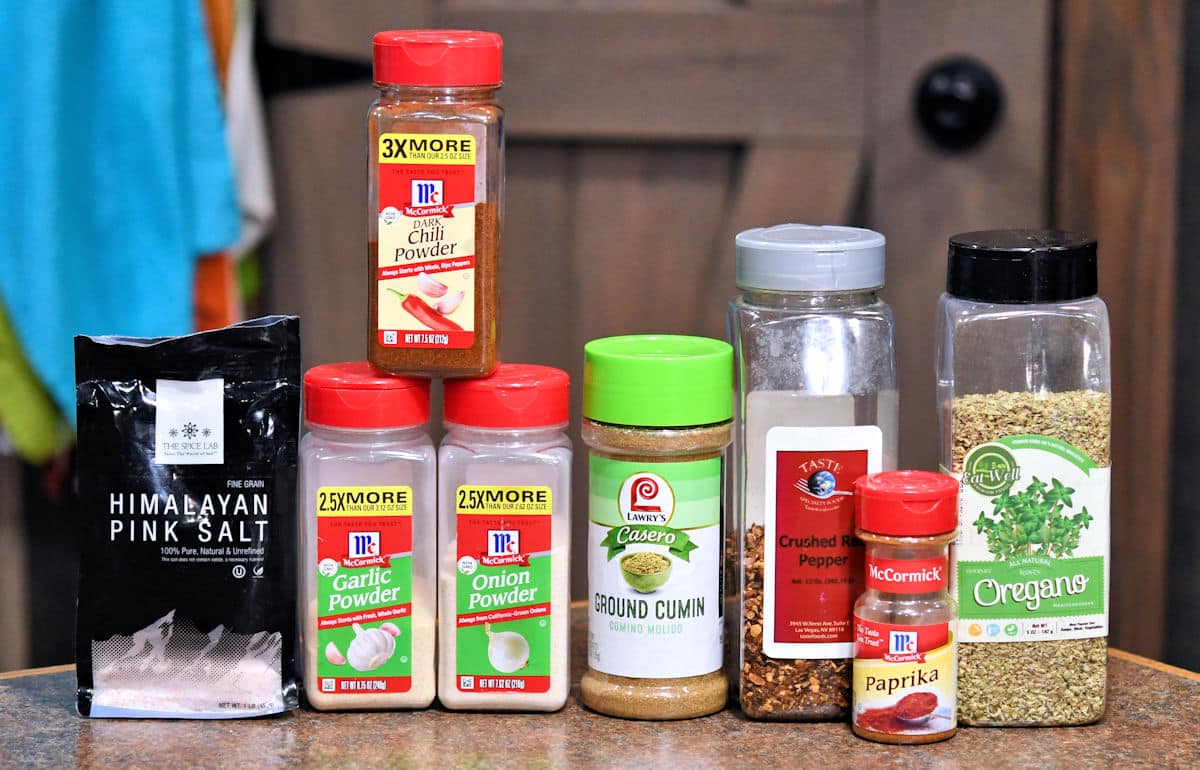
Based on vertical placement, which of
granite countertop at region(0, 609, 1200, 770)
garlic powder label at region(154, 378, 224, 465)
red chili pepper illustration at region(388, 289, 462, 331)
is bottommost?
granite countertop at region(0, 609, 1200, 770)

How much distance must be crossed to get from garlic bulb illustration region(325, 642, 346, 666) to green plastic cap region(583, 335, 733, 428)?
0.20 m

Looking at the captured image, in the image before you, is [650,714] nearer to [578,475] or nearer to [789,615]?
[789,615]

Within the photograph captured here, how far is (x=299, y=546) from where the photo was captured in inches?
36.1

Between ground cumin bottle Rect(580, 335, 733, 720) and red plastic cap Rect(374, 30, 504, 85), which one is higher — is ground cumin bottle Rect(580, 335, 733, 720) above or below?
below

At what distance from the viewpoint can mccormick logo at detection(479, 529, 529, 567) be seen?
0.88 m

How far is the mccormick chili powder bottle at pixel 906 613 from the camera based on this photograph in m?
0.83

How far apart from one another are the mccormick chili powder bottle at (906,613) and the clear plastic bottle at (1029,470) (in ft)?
0.09

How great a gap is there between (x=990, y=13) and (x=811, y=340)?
2.33ft

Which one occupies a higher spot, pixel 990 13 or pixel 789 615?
pixel 990 13

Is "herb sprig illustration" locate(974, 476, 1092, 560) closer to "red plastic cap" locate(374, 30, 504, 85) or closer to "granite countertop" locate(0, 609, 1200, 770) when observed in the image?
"granite countertop" locate(0, 609, 1200, 770)

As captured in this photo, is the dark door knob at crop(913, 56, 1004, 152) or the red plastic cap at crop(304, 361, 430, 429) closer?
the red plastic cap at crop(304, 361, 430, 429)

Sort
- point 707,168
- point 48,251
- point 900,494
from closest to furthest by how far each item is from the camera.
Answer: point 900,494 < point 48,251 < point 707,168

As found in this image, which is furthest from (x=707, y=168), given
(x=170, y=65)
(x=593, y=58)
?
(x=170, y=65)

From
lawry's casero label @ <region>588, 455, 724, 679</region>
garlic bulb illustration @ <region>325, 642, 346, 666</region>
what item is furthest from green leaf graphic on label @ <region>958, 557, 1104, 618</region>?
garlic bulb illustration @ <region>325, 642, 346, 666</region>
